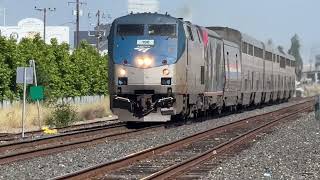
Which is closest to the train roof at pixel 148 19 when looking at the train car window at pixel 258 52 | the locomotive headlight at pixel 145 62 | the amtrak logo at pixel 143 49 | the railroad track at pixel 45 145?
the amtrak logo at pixel 143 49

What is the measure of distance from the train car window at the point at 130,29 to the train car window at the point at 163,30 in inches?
12.0

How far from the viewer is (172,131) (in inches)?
854

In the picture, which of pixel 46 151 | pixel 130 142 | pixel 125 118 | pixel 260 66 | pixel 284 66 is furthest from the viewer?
pixel 284 66

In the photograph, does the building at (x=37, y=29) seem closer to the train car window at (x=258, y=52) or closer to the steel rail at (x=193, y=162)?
the train car window at (x=258, y=52)

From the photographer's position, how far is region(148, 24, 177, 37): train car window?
→ 22.1 metres

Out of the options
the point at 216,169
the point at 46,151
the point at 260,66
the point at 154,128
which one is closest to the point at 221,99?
the point at 154,128

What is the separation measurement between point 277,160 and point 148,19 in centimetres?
962

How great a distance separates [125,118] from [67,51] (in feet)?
71.2

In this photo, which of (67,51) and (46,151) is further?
(67,51)

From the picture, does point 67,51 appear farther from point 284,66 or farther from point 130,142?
point 130,142

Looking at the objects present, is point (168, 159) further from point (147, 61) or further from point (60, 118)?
point (60, 118)

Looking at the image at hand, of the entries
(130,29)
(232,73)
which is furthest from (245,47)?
(130,29)

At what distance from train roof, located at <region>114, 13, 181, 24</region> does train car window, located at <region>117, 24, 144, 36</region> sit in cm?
14

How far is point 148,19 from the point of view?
22375mm
